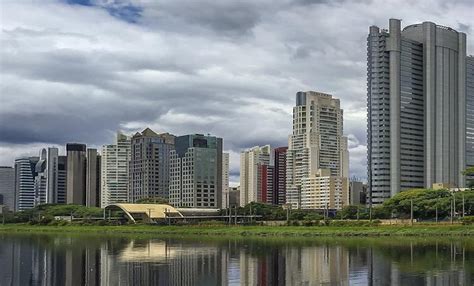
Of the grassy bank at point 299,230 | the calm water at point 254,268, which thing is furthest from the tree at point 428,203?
the calm water at point 254,268

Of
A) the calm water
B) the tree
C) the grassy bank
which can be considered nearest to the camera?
the calm water

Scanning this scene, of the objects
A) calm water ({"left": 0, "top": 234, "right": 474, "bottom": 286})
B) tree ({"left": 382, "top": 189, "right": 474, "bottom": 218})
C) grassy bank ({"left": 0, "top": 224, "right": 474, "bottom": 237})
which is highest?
tree ({"left": 382, "top": 189, "right": 474, "bottom": 218})

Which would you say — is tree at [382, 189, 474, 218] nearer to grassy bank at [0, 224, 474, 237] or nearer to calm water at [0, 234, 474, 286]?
grassy bank at [0, 224, 474, 237]

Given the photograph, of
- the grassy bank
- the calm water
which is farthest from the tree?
the calm water

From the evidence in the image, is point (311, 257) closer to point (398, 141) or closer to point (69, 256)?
point (69, 256)

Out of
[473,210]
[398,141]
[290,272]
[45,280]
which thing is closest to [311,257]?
[290,272]

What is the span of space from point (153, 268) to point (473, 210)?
93226mm

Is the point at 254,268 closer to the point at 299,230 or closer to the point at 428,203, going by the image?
the point at 299,230

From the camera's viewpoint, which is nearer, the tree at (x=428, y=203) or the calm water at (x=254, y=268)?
the calm water at (x=254, y=268)

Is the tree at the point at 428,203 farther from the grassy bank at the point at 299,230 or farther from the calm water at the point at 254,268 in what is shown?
the calm water at the point at 254,268

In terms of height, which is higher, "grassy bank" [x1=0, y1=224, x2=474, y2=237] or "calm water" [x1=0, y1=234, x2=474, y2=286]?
"calm water" [x1=0, y1=234, x2=474, y2=286]

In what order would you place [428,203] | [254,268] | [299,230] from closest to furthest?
[254,268] → [299,230] → [428,203]

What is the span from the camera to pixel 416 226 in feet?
335

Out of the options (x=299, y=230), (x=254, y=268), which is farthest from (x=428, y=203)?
(x=254, y=268)
